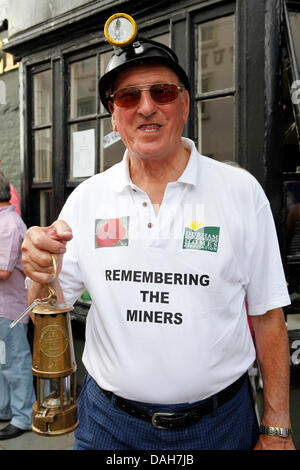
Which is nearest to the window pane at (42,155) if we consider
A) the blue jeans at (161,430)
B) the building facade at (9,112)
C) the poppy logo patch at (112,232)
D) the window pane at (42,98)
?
the window pane at (42,98)

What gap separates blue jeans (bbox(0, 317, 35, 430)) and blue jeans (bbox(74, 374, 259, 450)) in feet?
7.79

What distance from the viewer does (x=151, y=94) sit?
1.80 m

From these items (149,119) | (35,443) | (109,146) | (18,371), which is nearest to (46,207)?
(109,146)

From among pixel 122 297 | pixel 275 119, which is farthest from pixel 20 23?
pixel 122 297

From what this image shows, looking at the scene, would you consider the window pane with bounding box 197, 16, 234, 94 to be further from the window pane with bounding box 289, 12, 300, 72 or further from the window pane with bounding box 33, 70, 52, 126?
the window pane with bounding box 33, 70, 52, 126

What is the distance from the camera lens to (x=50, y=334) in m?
1.45

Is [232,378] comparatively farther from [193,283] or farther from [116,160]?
[116,160]

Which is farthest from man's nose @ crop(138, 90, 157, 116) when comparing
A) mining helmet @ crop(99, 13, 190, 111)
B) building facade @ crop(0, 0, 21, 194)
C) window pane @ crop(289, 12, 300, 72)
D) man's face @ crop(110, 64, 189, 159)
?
building facade @ crop(0, 0, 21, 194)

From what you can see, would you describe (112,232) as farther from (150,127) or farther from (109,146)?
(109,146)

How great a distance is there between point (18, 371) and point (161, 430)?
2789mm

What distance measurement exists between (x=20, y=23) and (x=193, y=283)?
4509 millimetres

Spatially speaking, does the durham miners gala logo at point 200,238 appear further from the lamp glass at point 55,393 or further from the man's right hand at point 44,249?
the lamp glass at point 55,393

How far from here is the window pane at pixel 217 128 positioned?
349cm

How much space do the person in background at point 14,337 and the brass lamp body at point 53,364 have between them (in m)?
2.60
